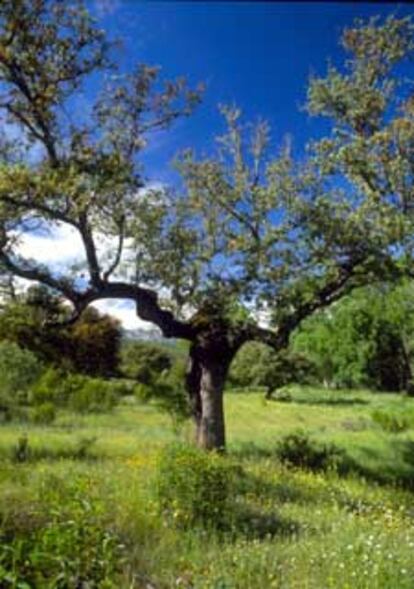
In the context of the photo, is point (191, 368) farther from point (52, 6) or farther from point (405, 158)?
point (52, 6)

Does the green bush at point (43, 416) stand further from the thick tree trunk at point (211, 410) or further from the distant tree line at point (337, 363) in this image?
the distant tree line at point (337, 363)

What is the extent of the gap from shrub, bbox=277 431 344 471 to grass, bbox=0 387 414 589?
13.7 inches

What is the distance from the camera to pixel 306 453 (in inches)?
654

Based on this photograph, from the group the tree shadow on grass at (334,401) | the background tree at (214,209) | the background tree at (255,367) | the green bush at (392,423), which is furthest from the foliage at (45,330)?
the tree shadow on grass at (334,401)

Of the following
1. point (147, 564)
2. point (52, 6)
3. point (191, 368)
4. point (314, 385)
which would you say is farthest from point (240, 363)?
point (147, 564)

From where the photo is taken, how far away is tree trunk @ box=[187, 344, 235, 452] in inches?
606

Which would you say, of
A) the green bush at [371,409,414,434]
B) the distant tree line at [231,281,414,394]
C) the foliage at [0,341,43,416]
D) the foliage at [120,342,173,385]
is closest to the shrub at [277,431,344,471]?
the green bush at [371,409,414,434]

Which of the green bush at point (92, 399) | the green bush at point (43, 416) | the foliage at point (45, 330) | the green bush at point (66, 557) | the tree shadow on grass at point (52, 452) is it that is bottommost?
the tree shadow on grass at point (52, 452)

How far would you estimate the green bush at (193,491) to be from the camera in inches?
321

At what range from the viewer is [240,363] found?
57969 millimetres

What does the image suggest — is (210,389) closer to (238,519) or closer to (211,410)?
(211,410)

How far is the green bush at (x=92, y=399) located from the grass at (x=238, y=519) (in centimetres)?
884

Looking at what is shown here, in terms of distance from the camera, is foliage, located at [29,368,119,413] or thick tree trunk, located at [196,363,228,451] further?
foliage, located at [29,368,119,413]

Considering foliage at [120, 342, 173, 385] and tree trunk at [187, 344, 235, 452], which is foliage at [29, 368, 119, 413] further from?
foliage at [120, 342, 173, 385]
